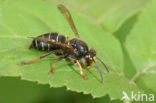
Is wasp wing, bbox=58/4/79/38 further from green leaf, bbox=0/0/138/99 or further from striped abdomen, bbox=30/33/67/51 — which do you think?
striped abdomen, bbox=30/33/67/51

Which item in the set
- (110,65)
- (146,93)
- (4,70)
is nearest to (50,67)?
(4,70)

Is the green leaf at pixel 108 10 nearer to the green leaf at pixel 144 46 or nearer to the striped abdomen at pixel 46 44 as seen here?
the green leaf at pixel 144 46

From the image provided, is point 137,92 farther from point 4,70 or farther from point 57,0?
point 57,0

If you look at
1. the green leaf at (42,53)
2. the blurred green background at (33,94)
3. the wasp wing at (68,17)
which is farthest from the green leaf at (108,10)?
the blurred green background at (33,94)

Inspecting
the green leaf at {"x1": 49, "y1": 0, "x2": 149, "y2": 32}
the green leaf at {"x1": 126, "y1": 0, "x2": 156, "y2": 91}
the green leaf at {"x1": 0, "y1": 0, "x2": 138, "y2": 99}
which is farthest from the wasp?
the green leaf at {"x1": 49, "y1": 0, "x2": 149, "y2": 32}

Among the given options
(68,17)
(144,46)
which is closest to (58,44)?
(68,17)
